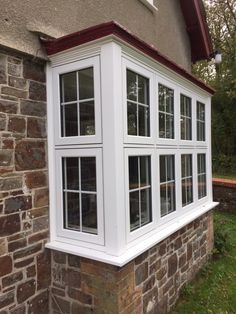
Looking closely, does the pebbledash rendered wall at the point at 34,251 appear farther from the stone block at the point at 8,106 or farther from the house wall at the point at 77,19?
the house wall at the point at 77,19

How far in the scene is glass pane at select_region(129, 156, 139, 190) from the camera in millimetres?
3271

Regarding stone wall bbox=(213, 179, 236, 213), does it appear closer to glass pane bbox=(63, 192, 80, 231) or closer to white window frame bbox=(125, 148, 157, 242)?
white window frame bbox=(125, 148, 157, 242)

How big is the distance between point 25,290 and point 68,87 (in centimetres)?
223

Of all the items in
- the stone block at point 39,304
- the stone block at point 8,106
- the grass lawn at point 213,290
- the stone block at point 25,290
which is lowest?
the grass lawn at point 213,290

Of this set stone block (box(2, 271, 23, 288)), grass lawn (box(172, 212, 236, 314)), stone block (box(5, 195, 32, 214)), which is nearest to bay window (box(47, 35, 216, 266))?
stone block (box(5, 195, 32, 214))

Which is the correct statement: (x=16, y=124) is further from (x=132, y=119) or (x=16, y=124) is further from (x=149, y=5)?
(x=149, y=5)

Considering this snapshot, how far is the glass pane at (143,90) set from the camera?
3.48 metres

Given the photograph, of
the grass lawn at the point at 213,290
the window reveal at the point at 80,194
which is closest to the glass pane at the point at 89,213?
the window reveal at the point at 80,194

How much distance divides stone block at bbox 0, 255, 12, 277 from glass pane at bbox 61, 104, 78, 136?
1.42 m

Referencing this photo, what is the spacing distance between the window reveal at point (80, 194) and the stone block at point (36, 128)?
373mm

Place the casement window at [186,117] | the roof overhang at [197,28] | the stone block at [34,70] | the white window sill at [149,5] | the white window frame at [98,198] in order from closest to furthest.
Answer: the white window frame at [98,198], the stone block at [34,70], the casement window at [186,117], the white window sill at [149,5], the roof overhang at [197,28]

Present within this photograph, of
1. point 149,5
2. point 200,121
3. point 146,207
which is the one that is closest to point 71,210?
point 146,207

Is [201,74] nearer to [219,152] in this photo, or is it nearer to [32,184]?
[219,152]

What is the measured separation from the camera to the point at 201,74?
17469 mm
